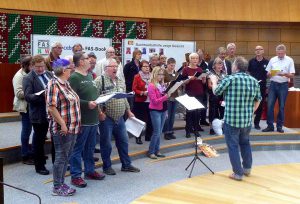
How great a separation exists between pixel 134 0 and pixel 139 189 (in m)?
7.58

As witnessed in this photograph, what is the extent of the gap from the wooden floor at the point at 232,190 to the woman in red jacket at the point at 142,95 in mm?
1768

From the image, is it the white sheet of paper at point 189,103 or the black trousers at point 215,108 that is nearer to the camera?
the white sheet of paper at point 189,103

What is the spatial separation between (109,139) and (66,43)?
3720 millimetres

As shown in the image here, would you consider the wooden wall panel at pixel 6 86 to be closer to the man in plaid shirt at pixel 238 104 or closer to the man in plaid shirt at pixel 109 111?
the man in plaid shirt at pixel 109 111

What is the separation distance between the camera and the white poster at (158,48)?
9281mm

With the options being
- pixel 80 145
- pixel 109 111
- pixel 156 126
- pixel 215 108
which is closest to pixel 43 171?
pixel 80 145

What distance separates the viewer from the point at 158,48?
9656 millimetres

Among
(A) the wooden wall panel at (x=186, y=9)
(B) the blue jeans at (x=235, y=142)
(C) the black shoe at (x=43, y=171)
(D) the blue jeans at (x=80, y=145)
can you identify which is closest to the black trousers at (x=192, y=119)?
(B) the blue jeans at (x=235, y=142)

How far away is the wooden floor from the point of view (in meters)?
4.77

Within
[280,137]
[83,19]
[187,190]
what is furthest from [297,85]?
[187,190]

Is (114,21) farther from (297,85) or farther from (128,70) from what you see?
(297,85)

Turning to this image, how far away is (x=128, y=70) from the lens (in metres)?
7.69

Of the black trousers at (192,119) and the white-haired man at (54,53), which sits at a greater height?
the white-haired man at (54,53)

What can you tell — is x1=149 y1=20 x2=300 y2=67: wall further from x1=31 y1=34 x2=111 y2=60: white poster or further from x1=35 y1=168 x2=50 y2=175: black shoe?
x1=35 y1=168 x2=50 y2=175: black shoe
